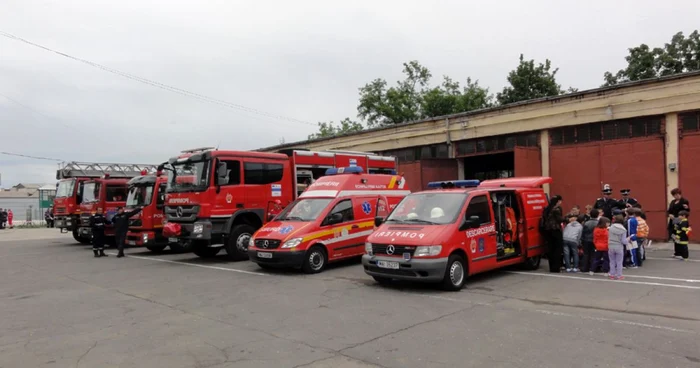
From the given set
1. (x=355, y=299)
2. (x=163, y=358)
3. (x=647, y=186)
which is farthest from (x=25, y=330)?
(x=647, y=186)

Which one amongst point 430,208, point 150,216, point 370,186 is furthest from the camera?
point 150,216

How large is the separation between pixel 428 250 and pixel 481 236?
5.03ft

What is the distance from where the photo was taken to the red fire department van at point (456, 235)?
27.5ft

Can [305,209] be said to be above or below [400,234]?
above

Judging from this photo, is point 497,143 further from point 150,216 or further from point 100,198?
point 100,198

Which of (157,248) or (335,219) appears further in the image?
(157,248)

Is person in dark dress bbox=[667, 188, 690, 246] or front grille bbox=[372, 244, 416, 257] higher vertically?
person in dark dress bbox=[667, 188, 690, 246]

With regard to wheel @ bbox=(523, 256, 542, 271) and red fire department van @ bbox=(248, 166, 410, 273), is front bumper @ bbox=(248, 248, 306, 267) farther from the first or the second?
wheel @ bbox=(523, 256, 542, 271)

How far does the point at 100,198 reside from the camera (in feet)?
63.6

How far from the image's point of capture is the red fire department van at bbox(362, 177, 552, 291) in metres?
8.39

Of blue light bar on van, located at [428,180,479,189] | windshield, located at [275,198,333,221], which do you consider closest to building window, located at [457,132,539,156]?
blue light bar on van, located at [428,180,479,189]

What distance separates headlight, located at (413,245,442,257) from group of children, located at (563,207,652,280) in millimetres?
3682

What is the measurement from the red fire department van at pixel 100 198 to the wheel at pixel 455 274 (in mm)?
15248

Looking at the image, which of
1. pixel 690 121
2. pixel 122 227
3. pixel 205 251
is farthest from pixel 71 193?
pixel 690 121
